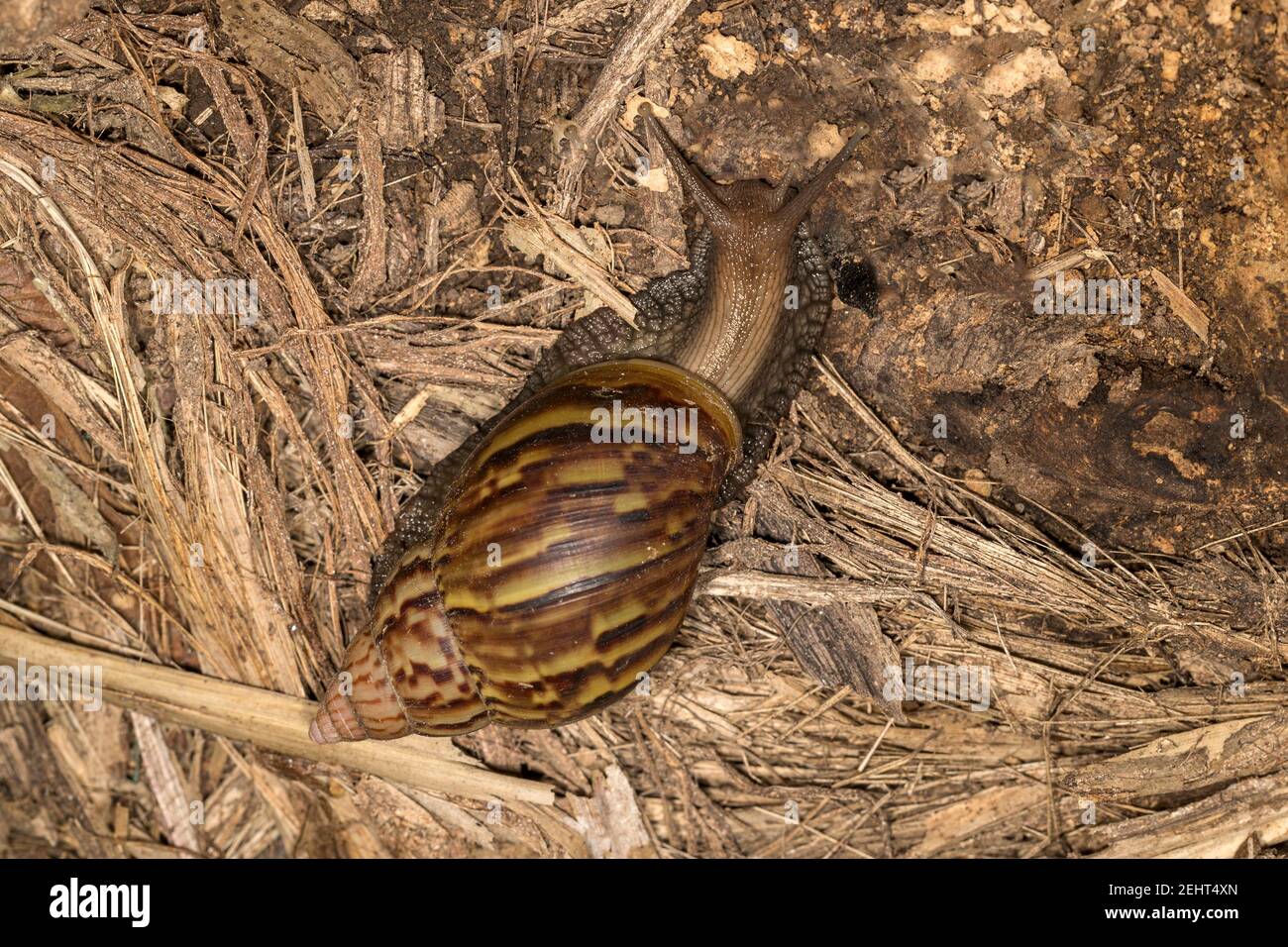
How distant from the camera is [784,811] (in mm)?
3459

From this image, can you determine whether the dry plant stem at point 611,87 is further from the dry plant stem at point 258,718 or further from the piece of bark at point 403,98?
the dry plant stem at point 258,718

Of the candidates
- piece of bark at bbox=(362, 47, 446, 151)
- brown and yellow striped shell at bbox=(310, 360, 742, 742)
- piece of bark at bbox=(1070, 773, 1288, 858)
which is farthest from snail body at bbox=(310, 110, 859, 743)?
piece of bark at bbox=(1070, 773, 1288, 858)

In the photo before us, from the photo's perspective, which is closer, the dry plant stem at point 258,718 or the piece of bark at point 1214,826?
the piece of bark at point 1214,826

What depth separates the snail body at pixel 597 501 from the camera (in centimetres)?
271

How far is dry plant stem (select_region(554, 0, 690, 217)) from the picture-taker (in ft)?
9.90

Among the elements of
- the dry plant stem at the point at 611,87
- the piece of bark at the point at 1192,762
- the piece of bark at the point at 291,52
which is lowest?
the piece of bark at the point at 1192,762

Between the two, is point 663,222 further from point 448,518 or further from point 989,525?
point 989,525

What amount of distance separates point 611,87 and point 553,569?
5.22 ft

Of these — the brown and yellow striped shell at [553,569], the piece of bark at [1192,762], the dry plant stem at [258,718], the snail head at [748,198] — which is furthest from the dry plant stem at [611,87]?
the piece of bark at [1192,762]

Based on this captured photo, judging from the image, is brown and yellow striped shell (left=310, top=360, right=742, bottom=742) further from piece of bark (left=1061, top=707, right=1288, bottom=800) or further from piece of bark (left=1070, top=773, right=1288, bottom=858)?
piece of bark (left=1070, top=773, right=1288, bottom=858)

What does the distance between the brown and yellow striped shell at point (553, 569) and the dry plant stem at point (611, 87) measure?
0.66 meters

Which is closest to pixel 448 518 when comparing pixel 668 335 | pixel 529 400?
pixel 529 400

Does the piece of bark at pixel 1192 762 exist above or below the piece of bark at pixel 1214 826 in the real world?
above

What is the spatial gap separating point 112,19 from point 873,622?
10.5 ft
